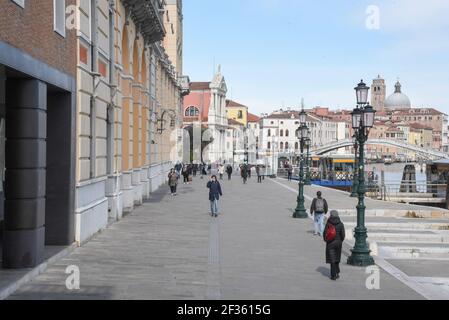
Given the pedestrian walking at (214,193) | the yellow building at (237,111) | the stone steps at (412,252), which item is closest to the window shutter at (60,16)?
the stone steps at (412,252)

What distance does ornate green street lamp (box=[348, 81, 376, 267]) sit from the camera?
535 inches

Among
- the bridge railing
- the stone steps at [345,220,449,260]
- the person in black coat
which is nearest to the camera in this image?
the person in black coat

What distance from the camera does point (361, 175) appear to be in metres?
14.8

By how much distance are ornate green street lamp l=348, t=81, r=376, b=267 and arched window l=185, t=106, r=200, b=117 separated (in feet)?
308

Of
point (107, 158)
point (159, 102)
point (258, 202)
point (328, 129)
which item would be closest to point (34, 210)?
point (107, 158)

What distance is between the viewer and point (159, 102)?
38219 millimetres

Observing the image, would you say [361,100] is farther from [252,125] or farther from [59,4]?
[252,125]

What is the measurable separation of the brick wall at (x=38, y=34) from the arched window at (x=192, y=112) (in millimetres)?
95381

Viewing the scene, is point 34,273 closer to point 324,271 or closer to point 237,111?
point 324,271

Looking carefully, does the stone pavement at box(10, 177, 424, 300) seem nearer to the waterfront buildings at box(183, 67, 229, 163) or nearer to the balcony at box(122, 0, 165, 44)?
the balcony at box(122, 0, 165, 44)

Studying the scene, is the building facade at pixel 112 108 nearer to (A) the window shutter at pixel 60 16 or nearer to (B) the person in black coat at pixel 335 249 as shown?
(A) the window shutter at pixel 60 16

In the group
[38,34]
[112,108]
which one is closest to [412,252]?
[112,108]

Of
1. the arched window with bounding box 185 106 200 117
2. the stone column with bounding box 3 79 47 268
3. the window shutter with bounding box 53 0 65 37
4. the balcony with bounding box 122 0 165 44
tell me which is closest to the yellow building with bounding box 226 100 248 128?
the arched window with bounding box 185 106 200 117
